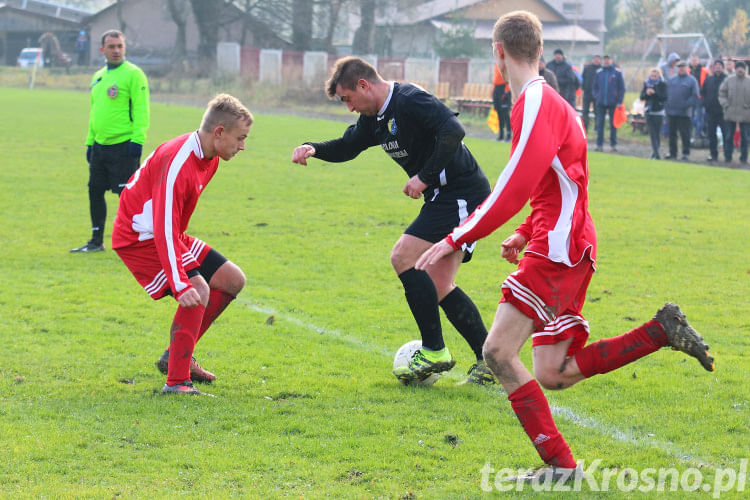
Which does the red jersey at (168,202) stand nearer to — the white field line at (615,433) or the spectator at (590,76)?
the white field line at (615,433)

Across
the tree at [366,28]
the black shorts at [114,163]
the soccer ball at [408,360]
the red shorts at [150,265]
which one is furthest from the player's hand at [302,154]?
the tree at [366,28]

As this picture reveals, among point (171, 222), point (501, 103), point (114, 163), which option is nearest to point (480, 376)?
point (171, 222)

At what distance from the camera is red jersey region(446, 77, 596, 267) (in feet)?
12.3

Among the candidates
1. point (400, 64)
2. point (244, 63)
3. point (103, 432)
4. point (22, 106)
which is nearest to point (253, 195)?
point (103, 432)

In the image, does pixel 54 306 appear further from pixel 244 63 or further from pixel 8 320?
pixel 244 63

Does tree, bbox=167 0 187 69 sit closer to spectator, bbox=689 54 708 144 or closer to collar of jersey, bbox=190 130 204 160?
spectator, bbox=689 54 708 144

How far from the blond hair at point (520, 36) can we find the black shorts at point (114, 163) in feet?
21.0

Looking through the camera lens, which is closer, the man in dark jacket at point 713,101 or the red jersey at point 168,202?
the red jersey at point 168,202

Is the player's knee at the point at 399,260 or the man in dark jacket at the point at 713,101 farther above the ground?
the man in dark jacket at the point at 713,101

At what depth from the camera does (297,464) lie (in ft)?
14.0

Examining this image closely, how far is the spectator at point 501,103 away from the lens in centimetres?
2186

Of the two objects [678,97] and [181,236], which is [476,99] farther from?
[181,236]

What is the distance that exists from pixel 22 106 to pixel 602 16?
56.2 m

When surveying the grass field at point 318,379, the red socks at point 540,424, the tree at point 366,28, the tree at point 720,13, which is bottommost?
the grass field at point 318,379
